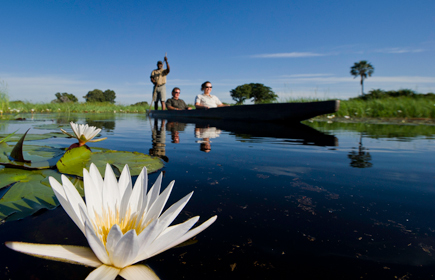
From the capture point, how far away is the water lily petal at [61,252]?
1.61ft

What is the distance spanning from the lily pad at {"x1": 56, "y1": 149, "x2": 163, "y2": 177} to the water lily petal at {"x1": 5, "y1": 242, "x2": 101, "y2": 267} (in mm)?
783

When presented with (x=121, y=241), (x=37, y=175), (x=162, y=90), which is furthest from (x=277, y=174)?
(x=162, y=90)

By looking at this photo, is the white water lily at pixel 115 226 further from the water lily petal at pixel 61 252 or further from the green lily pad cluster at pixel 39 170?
the green lily pad cluster at pixel 39 170

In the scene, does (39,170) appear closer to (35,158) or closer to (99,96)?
(35,158)

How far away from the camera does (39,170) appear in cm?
129

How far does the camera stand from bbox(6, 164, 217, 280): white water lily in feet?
1.57

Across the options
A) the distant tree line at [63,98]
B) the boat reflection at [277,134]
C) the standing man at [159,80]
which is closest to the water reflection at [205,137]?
the boat reflection at [277,134]

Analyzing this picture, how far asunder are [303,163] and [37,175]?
1.71 m

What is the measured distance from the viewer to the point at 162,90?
444 inches

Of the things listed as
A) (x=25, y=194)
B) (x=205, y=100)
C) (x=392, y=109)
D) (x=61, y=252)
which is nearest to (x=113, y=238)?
(x=61, y=252)

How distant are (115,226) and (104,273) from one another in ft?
0.46

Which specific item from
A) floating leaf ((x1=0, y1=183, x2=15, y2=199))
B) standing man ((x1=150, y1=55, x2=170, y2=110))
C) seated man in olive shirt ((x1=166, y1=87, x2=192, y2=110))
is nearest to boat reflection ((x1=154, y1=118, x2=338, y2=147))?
floating leaf ((x1=0, y1=183, x2=15, y2=199))

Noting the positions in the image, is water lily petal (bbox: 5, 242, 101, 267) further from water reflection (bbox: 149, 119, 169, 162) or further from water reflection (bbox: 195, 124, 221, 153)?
water reflection (bbox: 195, 124, 221, 153)

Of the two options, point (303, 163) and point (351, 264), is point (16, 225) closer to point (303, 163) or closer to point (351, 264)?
point (351, 264)
